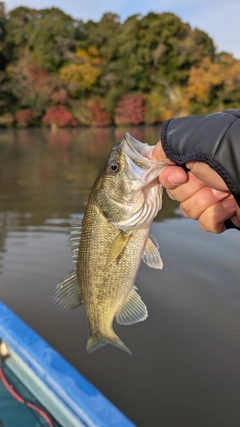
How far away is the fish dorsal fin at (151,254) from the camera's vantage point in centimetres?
198

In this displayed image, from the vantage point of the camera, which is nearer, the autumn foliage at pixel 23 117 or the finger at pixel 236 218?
the finger at pixel 236 218

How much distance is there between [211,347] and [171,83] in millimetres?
37571

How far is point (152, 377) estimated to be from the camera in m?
3.16

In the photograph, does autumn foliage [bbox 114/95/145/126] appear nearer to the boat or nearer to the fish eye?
the boat

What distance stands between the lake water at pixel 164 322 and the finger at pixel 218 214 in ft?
5.25

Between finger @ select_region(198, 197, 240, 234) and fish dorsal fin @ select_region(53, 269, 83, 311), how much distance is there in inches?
32.9

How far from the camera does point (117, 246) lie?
6.05 feet

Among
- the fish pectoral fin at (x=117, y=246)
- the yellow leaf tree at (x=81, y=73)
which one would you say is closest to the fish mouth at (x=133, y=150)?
the fish pectoral fin at (x=117, y=246)

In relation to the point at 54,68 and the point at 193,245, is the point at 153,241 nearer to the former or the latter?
the point at 193,245

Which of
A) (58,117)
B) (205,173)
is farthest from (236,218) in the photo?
(58,117)

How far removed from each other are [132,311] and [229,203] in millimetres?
827

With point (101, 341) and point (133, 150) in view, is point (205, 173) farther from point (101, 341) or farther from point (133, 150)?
point (101, 341)

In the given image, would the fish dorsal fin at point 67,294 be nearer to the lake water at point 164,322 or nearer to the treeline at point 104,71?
the lake water at point 164,322

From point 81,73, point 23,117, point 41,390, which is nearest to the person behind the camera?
point 41,390
